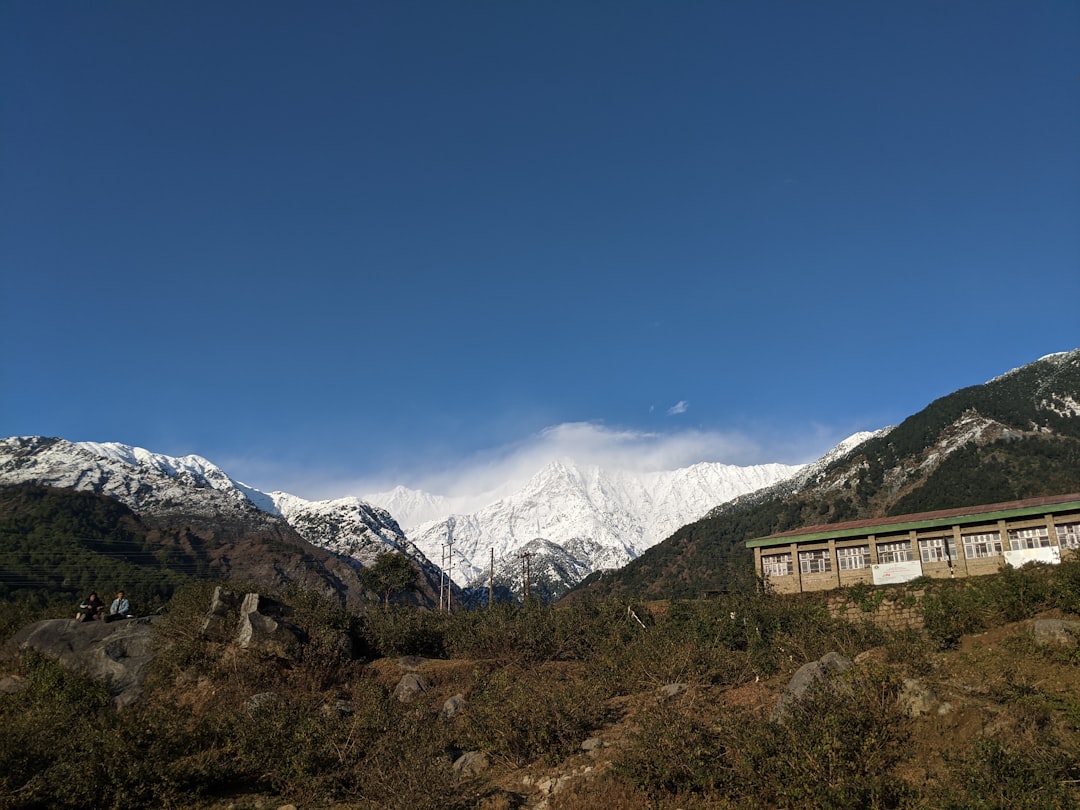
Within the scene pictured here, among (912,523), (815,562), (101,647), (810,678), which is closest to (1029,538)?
(912,523)

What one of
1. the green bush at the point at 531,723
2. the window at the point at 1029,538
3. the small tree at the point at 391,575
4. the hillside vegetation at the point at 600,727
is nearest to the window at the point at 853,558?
the window at the point at 1029,538

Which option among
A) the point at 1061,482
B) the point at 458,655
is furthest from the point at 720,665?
the point at 1061,482

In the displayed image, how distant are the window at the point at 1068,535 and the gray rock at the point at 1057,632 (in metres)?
21.5

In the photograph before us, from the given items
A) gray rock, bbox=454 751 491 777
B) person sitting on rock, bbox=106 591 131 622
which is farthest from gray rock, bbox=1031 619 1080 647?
person sitting on rock, bbox=106 591 131 622

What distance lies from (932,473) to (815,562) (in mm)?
106781

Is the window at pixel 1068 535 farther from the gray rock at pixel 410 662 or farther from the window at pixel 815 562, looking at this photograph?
the gray rock at pixel 410 662

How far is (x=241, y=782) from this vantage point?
1266cm

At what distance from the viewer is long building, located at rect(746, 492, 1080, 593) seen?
32.3 m

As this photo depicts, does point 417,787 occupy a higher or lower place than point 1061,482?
lower

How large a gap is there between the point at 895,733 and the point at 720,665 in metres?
8.09

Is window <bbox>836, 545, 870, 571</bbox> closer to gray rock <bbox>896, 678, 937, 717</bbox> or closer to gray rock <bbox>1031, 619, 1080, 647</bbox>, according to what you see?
gray rock <bbox>1031, 619, 1080, 647</bbox>

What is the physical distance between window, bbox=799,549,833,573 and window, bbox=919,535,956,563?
15.1 ft

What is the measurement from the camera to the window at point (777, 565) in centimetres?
3865

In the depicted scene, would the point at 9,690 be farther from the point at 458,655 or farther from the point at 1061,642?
the point at 1061,642
